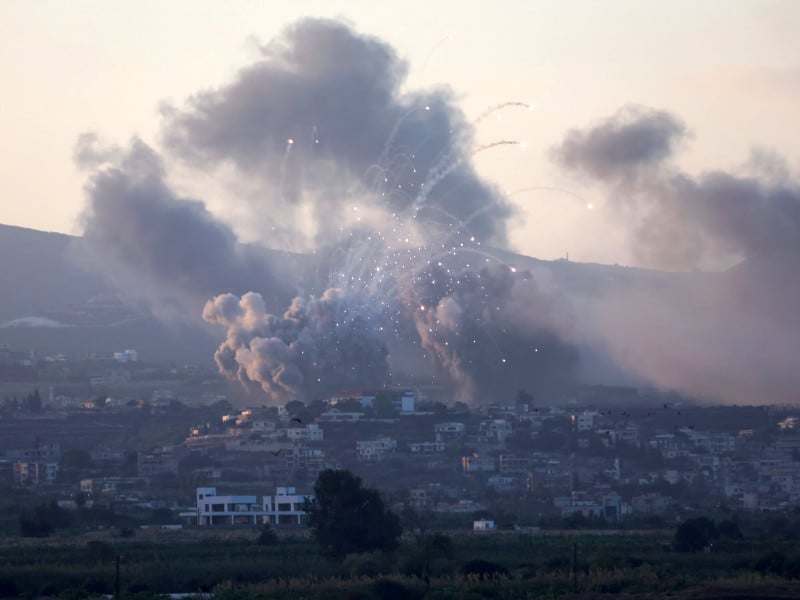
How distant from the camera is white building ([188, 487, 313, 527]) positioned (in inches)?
4653

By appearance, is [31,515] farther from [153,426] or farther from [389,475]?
[153,426]

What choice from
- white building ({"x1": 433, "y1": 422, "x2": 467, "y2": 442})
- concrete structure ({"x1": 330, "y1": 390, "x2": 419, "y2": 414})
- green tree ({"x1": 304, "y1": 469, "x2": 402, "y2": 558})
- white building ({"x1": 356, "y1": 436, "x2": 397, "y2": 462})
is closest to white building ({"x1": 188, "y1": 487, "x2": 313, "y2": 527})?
green tree ({"x1": 304, "y1": 469, "x2": 402, "y2": 558})

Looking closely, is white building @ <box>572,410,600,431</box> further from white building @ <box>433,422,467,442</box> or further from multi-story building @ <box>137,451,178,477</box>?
multi-story building @ <box>137,451,178,477</box>

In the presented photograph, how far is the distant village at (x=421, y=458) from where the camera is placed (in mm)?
131750

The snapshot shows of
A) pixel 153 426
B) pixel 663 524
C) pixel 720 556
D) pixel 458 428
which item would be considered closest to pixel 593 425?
pixel 458 428

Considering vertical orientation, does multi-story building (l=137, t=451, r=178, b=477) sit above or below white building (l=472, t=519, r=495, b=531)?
above

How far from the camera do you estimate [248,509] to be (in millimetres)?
121625

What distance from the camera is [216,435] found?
17612 cm

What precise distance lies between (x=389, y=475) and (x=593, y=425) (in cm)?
3116

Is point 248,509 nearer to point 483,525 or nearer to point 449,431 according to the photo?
point 483,525

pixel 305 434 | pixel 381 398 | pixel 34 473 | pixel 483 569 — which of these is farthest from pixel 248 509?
pixel 381 398

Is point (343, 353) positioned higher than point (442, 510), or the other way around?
point (343, 353)

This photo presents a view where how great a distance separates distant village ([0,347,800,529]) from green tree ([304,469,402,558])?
24.9 meters

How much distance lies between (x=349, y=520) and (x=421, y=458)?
82.3 meters
